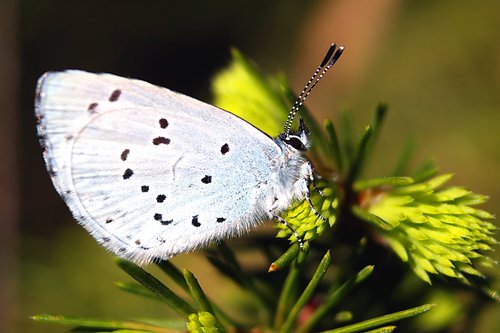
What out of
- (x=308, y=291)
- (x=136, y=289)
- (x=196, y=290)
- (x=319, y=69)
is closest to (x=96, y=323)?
(x=136, y=289)

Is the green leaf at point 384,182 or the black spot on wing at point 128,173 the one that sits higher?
the green leaf at point 384,182

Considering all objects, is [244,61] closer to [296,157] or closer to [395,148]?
[296,157]

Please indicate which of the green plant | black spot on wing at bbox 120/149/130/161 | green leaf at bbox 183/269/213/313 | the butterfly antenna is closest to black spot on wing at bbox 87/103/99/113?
black spot on wing at bbox 120/149/130/161

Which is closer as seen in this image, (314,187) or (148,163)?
(314,187)

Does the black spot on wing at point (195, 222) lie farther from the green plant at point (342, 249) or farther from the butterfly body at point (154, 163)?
the green plant at point (342, 249)

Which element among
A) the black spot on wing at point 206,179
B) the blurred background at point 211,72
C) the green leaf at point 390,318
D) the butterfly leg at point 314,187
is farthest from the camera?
the blurred background at point 211,72

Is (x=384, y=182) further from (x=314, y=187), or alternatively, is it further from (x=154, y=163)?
(x=154, y=163)

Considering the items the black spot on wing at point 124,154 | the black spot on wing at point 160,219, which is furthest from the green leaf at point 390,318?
the black spot on wing at point 124,154

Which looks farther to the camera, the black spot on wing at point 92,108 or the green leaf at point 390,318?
the black spot on wing at point 92,108
